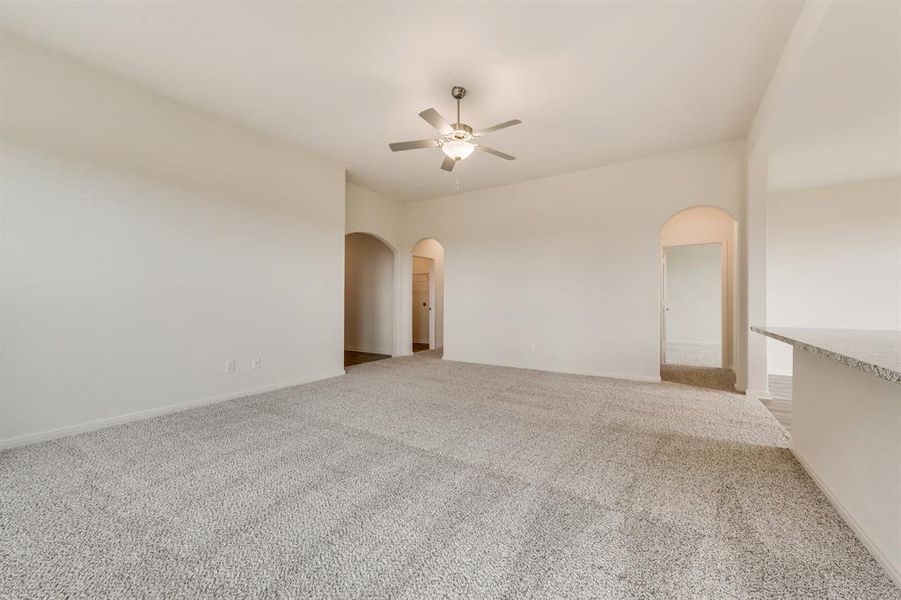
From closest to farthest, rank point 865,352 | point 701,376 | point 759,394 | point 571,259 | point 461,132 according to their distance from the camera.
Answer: point 865,352 < point 461,132 < point 759,394 < point 701,376 < point 571,259

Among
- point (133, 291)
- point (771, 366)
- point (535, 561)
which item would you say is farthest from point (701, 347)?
point (133, 291)

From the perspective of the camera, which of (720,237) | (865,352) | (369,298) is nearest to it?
(865,352)

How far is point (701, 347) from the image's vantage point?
786 centimetres

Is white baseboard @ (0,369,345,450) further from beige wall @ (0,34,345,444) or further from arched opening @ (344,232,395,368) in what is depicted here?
arched opening @ (344,232,395,368)

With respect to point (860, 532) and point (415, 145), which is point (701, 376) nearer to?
point (860, 532)

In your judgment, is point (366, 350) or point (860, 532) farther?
point (366, 350)

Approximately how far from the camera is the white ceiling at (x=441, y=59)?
2418 millimetres

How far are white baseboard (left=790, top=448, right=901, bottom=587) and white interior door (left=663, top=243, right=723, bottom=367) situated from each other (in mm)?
6297

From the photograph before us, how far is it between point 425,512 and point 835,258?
21.9ft

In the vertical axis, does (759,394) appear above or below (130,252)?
below

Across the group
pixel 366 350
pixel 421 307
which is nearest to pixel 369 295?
pixel 366 350

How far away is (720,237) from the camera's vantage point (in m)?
6.05

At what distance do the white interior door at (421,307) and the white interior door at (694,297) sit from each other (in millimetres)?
5517

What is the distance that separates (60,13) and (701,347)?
10.4 meters
